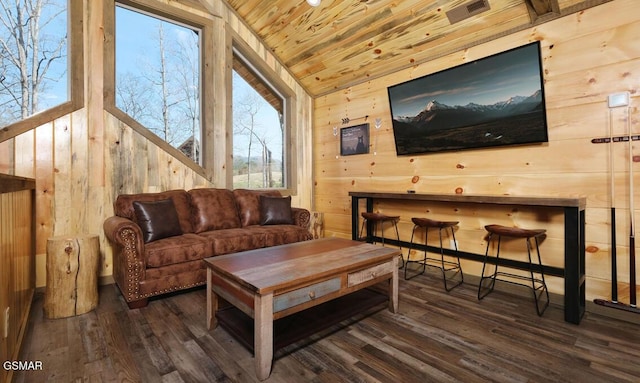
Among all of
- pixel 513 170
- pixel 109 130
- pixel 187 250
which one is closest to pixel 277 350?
pixel 187 250

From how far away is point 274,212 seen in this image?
3.93 m

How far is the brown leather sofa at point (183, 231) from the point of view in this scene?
2537mm

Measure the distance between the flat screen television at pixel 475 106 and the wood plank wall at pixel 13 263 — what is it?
3504 mm

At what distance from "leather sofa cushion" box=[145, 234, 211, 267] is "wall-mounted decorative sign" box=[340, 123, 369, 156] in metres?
2.46

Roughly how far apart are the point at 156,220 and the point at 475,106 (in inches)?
132

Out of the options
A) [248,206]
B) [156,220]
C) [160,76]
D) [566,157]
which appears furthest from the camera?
[248,206]

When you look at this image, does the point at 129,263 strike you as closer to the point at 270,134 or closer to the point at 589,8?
the point at 270,134

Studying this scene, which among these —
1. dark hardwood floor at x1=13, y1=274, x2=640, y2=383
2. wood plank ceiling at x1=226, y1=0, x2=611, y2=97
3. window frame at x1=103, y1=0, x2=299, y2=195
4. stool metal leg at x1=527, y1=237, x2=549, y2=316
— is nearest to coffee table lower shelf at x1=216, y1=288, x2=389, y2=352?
dark hardwood floor at x1=13, y1=274, x2=640, y2=383

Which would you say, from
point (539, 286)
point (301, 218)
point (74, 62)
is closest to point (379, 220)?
point (301, 218)

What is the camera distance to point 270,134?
482cm

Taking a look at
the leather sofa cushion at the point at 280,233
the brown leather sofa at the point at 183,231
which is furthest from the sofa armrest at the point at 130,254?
the leather sofa cushion at the point at 280,233

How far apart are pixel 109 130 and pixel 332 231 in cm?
320

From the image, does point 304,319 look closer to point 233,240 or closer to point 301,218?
point 233,240

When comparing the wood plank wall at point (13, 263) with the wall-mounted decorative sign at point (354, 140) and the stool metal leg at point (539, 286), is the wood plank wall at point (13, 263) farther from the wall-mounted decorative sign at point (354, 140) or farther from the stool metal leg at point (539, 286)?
the wall-mounted decorative sign at point (354, 140)
